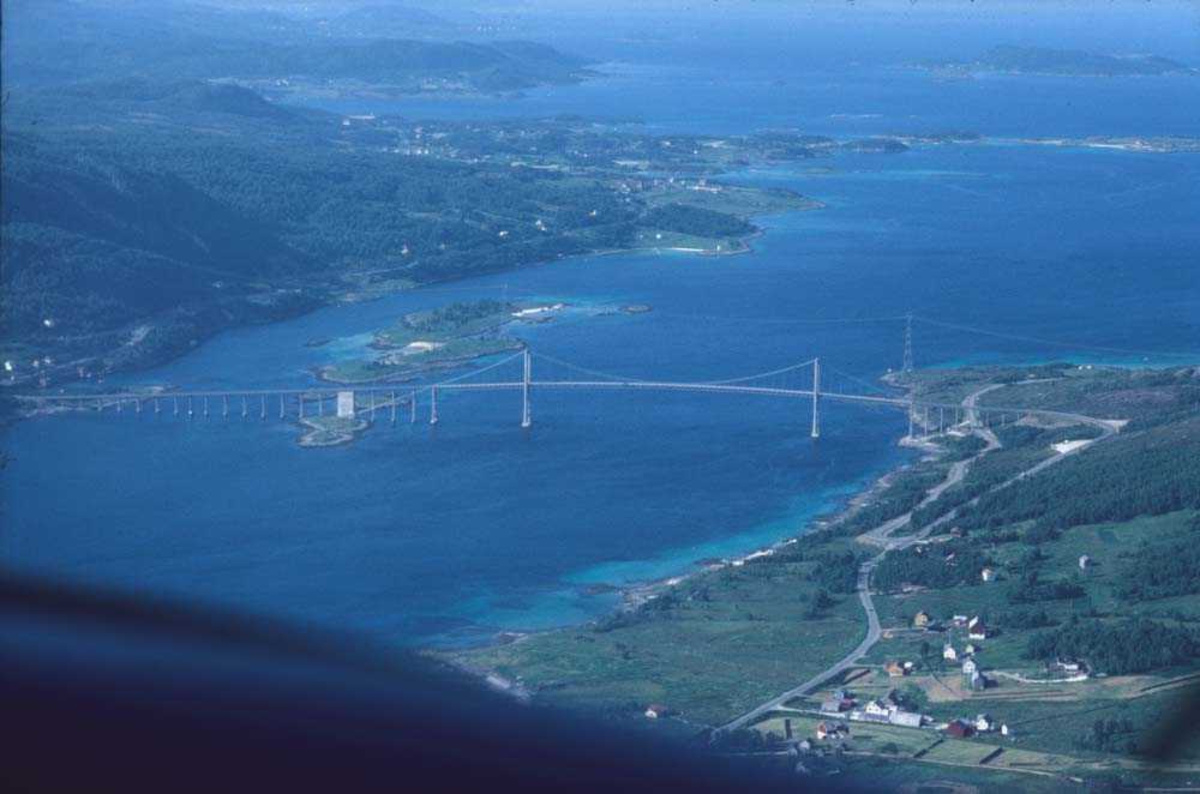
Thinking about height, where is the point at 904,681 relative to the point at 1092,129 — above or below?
below

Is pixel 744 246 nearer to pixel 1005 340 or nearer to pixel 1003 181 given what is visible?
pixel 1005 340

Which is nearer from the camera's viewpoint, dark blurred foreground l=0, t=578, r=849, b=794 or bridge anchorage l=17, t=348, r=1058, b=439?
dark blurred foreground l=0, t=578, r=849, b=794

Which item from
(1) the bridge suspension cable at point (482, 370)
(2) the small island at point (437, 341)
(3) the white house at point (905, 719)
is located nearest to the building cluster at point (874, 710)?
(3) the white house at point (905, 719)

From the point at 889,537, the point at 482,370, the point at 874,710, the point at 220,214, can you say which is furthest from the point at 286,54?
the point at 874,710

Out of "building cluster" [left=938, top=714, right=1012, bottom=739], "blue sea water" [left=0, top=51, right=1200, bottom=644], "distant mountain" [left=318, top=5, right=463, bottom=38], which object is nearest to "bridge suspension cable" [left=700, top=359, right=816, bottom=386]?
"blue sea water" [left=0, top=51, right=1200, bottom=644]

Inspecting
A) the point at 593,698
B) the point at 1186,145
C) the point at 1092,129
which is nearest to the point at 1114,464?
the point at 593,698

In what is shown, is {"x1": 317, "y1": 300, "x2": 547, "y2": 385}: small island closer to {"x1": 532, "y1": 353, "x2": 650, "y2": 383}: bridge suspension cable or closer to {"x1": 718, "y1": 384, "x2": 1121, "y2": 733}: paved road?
{"x1": 532, "y1": 353, "x2": 650, "y2": 383}: bridge suspension cable
